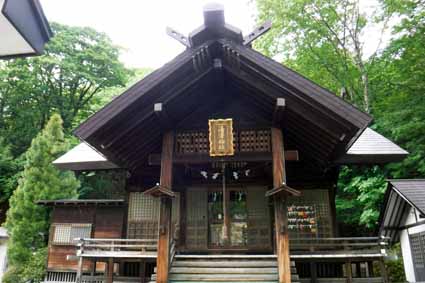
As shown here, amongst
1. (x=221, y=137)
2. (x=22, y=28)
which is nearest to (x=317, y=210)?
(x=221, y=137)

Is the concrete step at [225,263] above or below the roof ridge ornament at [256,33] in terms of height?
below

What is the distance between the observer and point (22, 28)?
2078 millimetres

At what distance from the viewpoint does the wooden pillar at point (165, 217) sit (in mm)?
7087

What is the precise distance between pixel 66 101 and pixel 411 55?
23.5m

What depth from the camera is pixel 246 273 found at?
7.59 metres

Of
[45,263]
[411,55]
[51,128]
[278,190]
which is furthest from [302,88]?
[51,128]

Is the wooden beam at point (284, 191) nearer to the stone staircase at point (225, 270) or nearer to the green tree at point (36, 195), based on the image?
the stone staircase at point (225, 270)

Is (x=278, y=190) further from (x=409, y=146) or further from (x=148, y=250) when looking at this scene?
(x=409, y=146)

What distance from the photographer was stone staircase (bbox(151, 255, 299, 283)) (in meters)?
7.37

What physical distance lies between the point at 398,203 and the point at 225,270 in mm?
8380

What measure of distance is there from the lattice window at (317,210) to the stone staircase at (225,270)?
253 cm

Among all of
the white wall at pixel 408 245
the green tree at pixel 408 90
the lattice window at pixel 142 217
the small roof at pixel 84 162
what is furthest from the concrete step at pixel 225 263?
the green tree at pixel 408 90

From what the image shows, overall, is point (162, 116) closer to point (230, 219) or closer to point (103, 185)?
point (230, 219)

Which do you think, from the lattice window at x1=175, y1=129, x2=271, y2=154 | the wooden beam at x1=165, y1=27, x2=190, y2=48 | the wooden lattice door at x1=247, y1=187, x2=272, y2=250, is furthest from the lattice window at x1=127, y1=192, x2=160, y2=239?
the wooden beam at x1=165, y1=27, x2=190, y2=48
